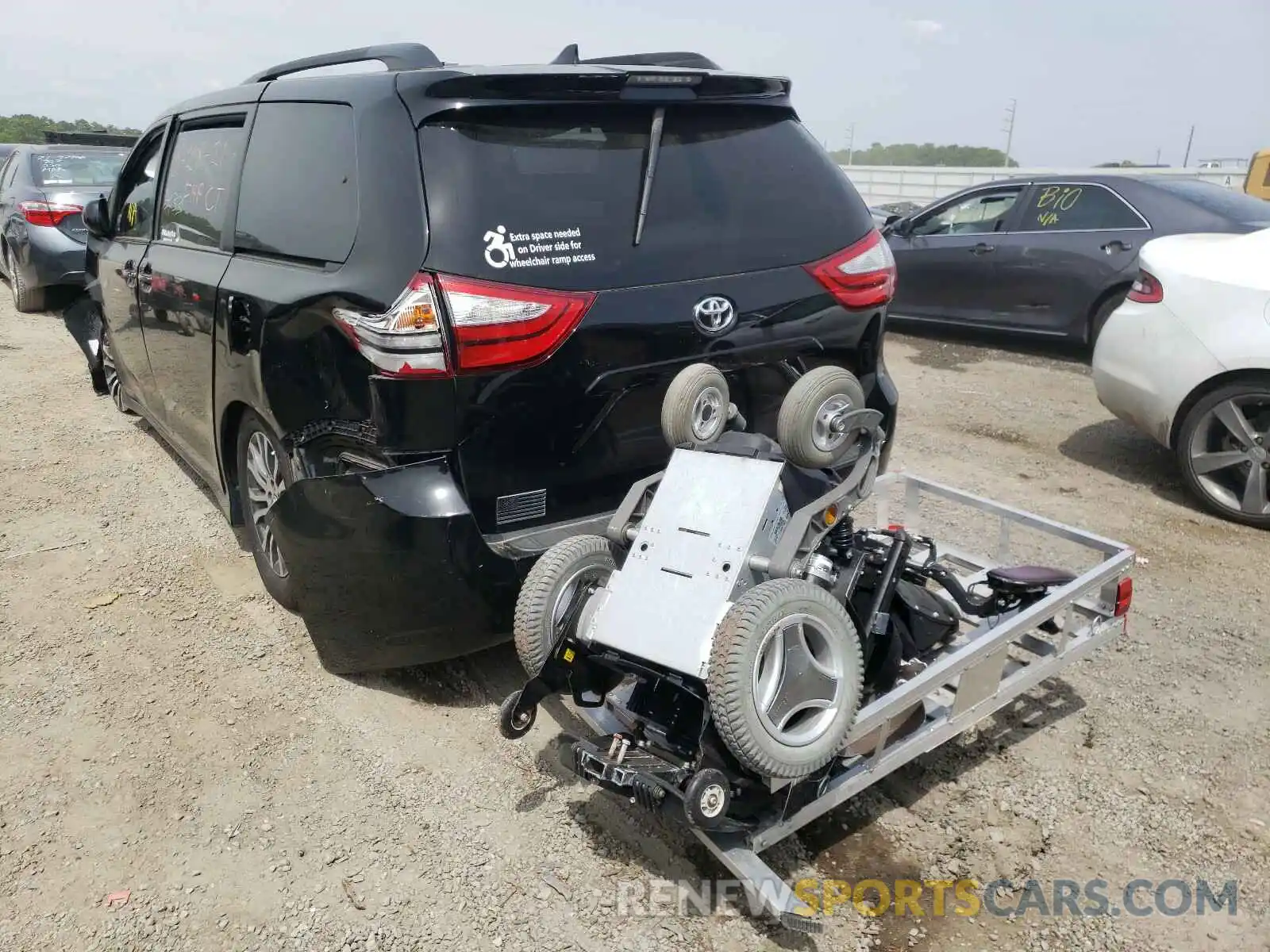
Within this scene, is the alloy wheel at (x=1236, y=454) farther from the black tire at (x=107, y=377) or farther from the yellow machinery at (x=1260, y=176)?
the yellow machinery at (x=1260, y=176)

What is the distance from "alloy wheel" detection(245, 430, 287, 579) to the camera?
344 centimetres

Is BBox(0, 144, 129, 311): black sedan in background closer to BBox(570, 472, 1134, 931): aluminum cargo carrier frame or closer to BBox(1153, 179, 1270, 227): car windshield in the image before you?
BBox(570, 472, 1134, 931): aluminum cargo carrier frame

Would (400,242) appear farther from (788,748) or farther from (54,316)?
(54,316)

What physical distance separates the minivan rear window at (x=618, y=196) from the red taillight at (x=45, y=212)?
27.0 ft

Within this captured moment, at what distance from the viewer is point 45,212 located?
9227 mm

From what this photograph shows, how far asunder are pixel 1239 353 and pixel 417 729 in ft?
13.3

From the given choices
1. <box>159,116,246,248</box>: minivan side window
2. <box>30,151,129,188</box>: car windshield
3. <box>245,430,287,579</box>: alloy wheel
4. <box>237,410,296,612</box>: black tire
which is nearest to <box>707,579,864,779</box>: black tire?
<box>245,430,287,579</box>: alloy wheel

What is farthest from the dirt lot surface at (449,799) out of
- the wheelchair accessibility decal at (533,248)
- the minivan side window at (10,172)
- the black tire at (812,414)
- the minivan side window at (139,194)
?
the minivan side window at (10,172)

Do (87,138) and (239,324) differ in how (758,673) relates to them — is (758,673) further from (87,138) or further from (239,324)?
(87,138)

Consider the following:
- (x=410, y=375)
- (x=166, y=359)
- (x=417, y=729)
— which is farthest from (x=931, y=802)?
(x=166, y=359)

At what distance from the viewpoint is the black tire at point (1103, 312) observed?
7750mm

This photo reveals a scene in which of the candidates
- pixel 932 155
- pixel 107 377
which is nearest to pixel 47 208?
pixel 107 377

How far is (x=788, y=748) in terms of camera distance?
211 centimetres

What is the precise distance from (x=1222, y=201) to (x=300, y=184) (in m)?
7.43
